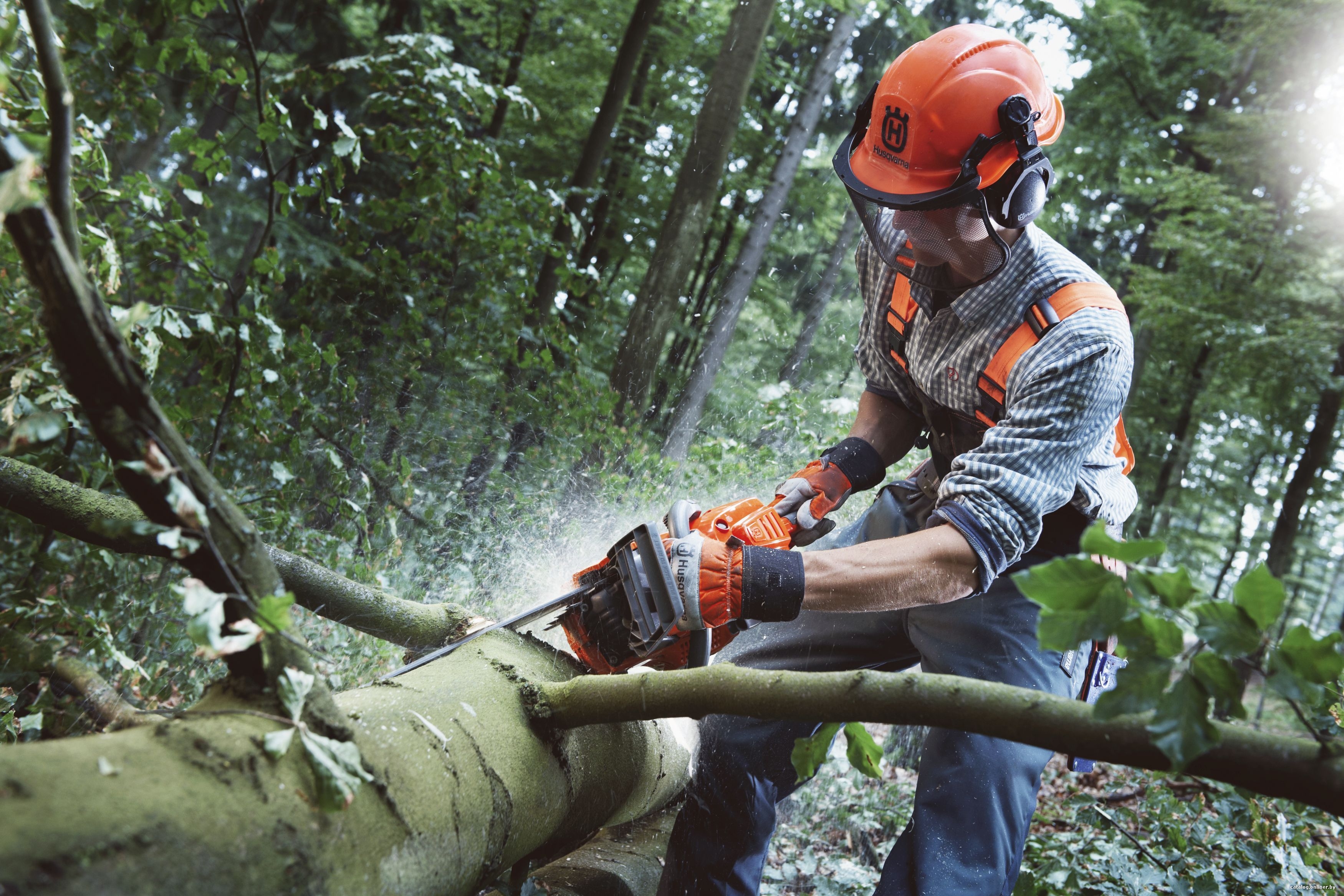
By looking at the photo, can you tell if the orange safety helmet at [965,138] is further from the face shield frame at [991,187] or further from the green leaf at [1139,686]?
the green leaf at [1139,686]

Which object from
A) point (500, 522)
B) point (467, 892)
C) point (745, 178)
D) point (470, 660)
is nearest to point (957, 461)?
point (470, 660)

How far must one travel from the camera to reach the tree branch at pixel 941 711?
3.24ft

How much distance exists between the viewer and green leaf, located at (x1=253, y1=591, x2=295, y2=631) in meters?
1.04

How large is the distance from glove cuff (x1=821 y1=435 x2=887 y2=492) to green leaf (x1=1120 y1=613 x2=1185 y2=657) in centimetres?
173

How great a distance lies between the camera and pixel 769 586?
76.8 inches

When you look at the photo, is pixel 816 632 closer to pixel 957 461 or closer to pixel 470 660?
pixel 957 461

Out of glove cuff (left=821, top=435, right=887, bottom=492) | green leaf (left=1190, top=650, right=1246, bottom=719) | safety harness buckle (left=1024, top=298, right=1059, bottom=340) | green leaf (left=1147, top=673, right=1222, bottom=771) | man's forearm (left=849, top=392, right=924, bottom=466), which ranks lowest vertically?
glove cuff (left=821, top=435, right=887, bottom=492)

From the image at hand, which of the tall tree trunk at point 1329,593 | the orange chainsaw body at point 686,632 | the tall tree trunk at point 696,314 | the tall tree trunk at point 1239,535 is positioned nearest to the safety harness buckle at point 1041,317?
the orange chainsaw body at point 686,632

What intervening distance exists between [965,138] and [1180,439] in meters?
11.5

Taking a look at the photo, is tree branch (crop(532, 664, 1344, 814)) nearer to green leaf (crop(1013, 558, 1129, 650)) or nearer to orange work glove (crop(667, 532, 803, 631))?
green leaf (crop(1013, 558, 1129, 650))

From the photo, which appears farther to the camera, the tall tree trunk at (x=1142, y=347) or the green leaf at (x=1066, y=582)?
the tall tree trunk at (x=1142, y=347)

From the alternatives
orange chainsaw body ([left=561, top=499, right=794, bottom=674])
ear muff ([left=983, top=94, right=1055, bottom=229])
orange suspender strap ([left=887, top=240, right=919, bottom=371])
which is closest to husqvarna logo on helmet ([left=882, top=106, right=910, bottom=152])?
ear muff ([left=983, top=94, right=1055, bottom=229])

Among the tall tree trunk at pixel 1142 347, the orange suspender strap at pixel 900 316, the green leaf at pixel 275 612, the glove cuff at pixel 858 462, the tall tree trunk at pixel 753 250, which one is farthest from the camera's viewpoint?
the tall tree trunk at pixel 1142 347

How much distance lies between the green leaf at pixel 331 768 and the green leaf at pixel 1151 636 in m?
0.99
